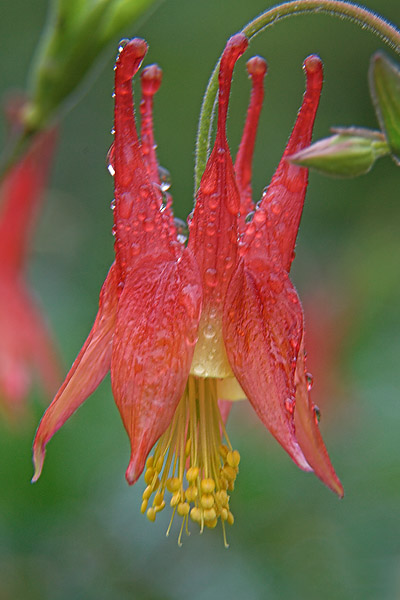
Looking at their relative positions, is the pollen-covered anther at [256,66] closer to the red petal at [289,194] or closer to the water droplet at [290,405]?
the red petal at [289,194]

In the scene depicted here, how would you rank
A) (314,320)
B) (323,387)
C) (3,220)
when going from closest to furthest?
(3,220)
(323,387)
(314,320)

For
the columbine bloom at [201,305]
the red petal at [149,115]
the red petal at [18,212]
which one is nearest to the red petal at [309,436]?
the columbine bloom at [201,305]

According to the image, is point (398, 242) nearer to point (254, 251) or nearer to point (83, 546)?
point (83, 546)

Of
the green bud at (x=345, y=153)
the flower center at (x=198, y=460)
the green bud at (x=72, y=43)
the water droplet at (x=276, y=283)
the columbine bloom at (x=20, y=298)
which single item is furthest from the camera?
the columbine bloom at (x=20, y=298)

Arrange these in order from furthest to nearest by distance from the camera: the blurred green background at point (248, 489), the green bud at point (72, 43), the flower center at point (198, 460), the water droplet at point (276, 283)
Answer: the blurred green background at point (248, 489) < the green bud at point (72, 43) < the flower center at point (198, 460) < the water droplet at point (276, 283)

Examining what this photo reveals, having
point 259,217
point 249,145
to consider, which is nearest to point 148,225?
point 259,217

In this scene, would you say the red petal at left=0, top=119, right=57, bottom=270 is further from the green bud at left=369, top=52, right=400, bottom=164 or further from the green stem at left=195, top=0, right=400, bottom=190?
the green bud at left=369, top=52, right=400, bottom=164

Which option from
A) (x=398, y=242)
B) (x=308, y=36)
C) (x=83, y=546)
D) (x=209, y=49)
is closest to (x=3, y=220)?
(x=83, y=546)
